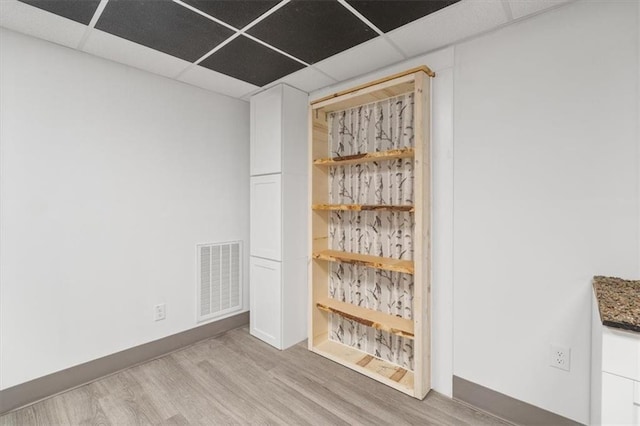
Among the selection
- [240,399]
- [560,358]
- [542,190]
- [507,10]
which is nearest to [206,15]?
[507,10]

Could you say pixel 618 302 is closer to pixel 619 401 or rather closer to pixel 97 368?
pixel 619 401

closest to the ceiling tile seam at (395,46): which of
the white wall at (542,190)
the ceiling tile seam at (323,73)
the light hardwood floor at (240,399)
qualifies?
the white wall at (542,190)

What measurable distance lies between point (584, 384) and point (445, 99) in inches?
71.1

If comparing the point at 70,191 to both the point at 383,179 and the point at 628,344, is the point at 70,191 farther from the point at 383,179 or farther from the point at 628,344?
the point at 628,344

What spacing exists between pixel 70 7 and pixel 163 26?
45 cm

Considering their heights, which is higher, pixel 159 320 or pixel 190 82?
pixel 190 82

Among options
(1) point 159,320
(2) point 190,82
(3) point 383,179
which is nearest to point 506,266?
(3) point 383,179

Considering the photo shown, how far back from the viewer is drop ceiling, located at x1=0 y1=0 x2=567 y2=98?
159 cm

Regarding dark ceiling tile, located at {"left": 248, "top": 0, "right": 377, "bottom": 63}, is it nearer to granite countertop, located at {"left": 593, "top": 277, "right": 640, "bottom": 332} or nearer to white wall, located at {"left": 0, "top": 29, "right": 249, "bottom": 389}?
white wall, located at {"left": 0, "top": 29, "right": 249, "bottom": 389}

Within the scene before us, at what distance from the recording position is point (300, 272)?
2.77 m

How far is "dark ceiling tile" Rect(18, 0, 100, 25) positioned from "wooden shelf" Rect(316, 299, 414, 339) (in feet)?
8.08

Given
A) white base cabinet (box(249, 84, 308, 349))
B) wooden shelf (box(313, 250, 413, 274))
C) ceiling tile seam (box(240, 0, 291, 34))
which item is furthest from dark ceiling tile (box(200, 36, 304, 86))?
wooden shelf (box(313, 250, 413, 274))

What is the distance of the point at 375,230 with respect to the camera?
244 centimetres

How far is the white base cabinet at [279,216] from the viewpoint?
8.57 feet
